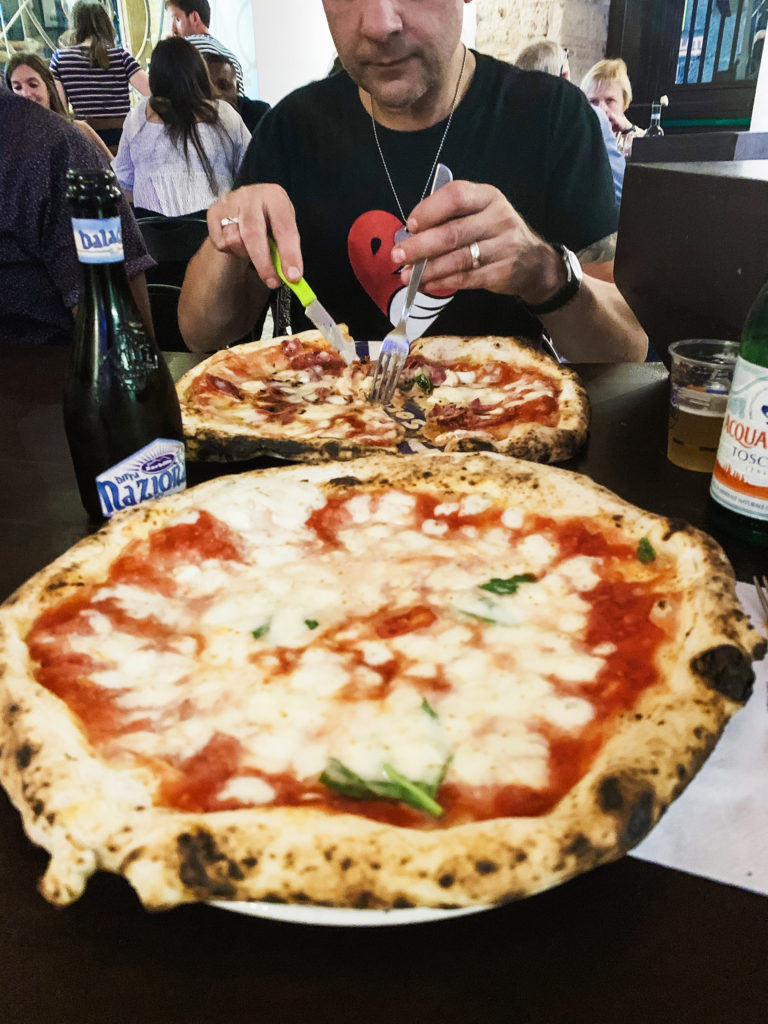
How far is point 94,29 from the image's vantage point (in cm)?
522

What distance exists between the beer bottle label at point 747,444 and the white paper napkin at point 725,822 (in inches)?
15.5

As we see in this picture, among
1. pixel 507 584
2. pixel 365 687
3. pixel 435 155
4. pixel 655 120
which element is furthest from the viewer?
pixel 655 120

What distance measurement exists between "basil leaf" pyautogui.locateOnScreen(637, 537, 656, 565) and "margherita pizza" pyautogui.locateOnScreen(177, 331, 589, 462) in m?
0.39

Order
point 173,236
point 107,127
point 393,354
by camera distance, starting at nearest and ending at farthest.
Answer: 1. point 393,354
2. point 173,236
3. point 107,127

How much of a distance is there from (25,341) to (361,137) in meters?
1.20

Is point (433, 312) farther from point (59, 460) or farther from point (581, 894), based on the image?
point (581, 894)

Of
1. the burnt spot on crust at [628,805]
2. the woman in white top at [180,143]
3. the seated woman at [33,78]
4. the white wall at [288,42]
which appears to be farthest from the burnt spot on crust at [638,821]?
the white wall at [288,42]

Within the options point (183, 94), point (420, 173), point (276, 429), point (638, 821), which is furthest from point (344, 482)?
point (183, 94)

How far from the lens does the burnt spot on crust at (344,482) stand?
3.63 ft

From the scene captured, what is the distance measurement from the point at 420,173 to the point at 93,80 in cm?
432

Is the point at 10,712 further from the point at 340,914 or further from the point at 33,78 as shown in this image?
the point at 33,78

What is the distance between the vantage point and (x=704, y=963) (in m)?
0.56

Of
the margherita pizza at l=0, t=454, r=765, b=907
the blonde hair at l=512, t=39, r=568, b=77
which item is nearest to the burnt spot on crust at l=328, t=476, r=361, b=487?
the margherita pizza at l=0, t=454, r=765, b=907

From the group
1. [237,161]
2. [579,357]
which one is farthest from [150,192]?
[579,357]
